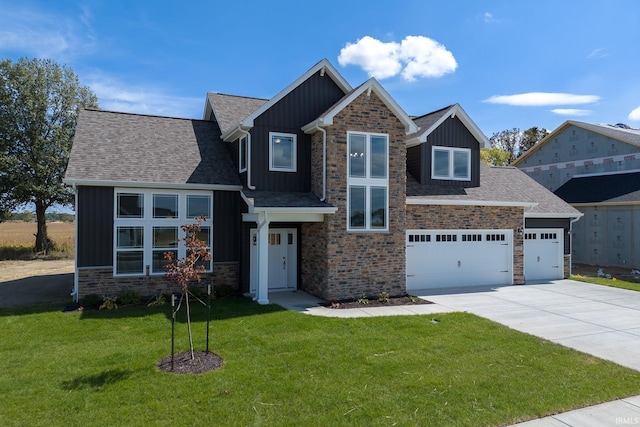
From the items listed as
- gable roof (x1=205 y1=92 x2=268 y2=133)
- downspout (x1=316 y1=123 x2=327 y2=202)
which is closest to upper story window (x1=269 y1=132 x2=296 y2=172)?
downspout (x1=316 y1=123 x2=327 y2=202)

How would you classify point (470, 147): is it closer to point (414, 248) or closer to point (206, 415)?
point (414, 248)

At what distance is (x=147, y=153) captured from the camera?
46.0 ft

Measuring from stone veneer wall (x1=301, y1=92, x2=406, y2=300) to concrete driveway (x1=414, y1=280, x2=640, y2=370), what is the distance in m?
1.90

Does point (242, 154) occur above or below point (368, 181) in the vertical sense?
above

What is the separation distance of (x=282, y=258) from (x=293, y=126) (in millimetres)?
4514

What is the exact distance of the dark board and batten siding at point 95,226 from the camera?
39.8 ft

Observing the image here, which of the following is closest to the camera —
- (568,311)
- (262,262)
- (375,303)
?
(568,311)

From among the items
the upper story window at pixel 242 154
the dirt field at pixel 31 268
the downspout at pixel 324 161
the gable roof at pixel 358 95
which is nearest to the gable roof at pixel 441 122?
the gable roof at pixel 358 95

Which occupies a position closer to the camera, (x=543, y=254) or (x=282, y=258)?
(x=282, y=258)

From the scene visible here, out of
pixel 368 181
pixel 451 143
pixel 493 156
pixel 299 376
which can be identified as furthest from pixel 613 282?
pixel 493 156

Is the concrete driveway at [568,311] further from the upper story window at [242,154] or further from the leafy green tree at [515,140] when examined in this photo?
the leafy green tree at [515,140]

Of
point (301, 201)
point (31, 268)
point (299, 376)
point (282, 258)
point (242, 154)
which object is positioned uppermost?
point (242, 154)

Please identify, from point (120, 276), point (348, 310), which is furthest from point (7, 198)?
point (348, 310)

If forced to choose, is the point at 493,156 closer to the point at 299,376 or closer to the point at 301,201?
the point at 301,201
